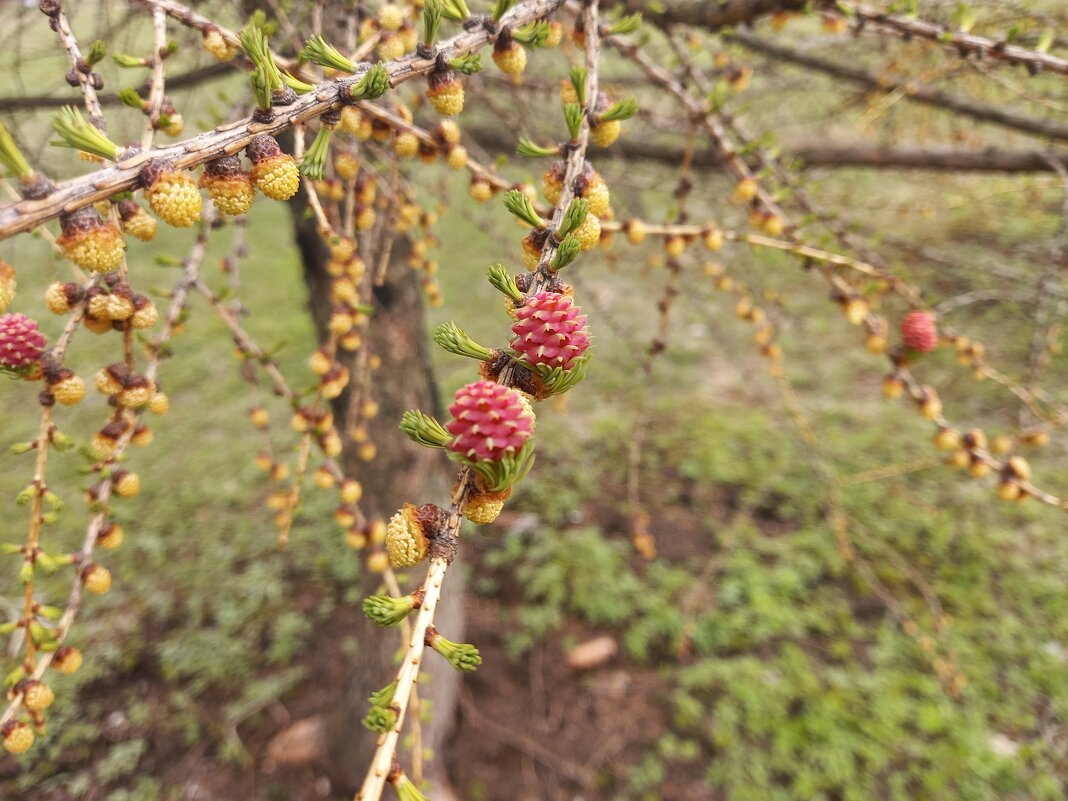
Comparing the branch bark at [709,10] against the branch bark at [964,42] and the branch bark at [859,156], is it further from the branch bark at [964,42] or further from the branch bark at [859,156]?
the branch bark at [859,156]

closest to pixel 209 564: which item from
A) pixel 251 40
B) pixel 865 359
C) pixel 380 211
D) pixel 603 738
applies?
pixel 603 738

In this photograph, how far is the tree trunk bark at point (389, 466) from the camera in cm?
180

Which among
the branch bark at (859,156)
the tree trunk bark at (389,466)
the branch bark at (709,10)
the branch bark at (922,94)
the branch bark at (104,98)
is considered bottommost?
the tree trunk bark at (389,466)

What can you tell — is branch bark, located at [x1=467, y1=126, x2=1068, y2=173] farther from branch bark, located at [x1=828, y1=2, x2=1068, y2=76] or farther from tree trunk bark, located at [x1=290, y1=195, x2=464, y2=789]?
branch bark, located at [x1=828, y1=2, x2=1068, y2=76]

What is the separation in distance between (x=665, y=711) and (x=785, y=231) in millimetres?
1782

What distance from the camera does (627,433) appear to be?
3648 millimetres

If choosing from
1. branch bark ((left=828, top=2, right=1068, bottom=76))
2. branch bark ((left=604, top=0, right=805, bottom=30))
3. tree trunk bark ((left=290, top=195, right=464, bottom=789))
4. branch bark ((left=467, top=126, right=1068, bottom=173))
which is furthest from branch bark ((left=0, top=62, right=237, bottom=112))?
branch bark ((left=828, top=2, right=1068, bottom=76))

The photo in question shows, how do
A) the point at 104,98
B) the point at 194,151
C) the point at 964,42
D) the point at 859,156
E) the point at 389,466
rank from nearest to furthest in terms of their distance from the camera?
the point at 194,151 → the point at 964,42 → the point at 104,98 → the point at 389,466 → the point at 859,156

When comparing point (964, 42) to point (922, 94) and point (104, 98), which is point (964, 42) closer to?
point (922, 94)

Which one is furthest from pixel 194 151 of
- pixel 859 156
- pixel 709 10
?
pixel 859 156

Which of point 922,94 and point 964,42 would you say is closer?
point 964,42

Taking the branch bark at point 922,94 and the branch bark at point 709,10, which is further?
the branch bark at point 922,94

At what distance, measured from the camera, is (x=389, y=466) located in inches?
74.2

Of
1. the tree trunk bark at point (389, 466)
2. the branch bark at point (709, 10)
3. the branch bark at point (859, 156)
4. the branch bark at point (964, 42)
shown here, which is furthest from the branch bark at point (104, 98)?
the branch bark at point (964, 42)
